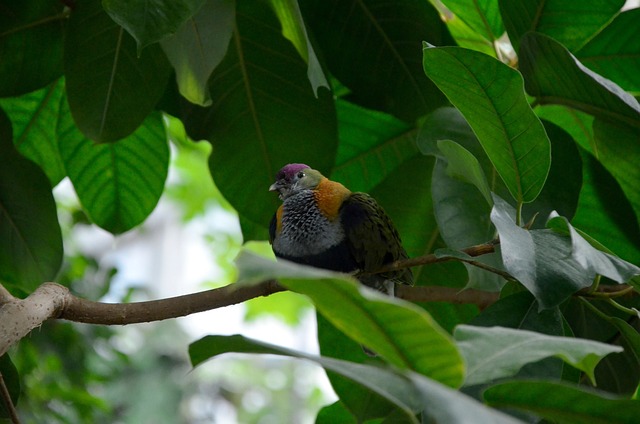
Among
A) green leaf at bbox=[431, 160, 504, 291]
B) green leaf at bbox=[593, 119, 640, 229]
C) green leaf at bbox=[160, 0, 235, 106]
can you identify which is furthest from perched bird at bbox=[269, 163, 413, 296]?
green leaf at bbox=[593, 119, 640, 229]

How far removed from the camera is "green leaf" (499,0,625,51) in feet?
4.27

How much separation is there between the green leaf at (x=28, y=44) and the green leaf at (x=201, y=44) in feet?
1.12

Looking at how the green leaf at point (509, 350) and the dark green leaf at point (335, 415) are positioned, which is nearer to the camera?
the green leaf at point (509, 350)

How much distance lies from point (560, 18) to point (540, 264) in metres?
0.60

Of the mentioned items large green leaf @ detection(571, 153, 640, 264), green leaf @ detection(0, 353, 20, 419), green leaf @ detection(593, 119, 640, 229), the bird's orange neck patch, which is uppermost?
green leaf @ detection(593, 119, 640, 229)

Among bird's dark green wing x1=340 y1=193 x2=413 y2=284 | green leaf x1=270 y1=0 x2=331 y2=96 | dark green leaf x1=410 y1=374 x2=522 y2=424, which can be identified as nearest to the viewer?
dark green leaf x1=410 y1=374 x2=522 y2=424

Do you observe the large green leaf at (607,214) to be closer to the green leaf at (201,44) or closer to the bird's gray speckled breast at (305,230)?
the bird's gray speckled breast at (305,230)

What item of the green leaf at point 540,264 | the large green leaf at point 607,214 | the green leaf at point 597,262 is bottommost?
the large green leaf at point 607,214

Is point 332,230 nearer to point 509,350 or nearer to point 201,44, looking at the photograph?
point 201,44

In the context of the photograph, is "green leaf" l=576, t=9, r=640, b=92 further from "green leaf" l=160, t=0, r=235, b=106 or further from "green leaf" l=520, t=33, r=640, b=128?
"green leaf" l=160, t=0, r=235, b=106

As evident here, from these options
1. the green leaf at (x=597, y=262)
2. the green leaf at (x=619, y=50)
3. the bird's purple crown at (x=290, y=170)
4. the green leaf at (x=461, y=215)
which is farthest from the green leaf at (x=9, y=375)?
the green leaf at (x=619, y=50)

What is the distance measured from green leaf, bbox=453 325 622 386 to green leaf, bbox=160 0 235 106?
61 cm

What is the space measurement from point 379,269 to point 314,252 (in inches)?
4.8

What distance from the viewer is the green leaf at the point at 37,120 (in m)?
1.59
